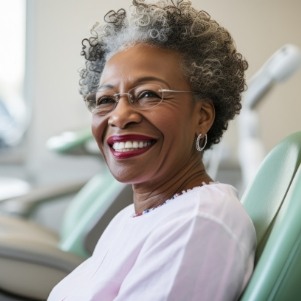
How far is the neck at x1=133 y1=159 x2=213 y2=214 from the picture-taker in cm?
112

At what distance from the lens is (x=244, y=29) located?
3.29 meters

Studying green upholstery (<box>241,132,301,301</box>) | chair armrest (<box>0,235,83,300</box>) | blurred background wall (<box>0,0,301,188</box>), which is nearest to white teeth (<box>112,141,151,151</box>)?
green upholstery (<box>241,132,301,301</box>)

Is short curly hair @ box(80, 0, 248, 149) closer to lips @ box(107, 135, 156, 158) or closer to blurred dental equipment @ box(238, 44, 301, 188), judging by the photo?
lips @ box(107, 135, 156, 158)

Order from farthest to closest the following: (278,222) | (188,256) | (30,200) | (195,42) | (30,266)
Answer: (30,200)
(30,266)
(195,42)
(278,222)
(188,256)

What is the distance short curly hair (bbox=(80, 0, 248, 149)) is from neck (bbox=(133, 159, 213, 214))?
0.11 metres

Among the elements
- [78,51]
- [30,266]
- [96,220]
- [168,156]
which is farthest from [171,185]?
[78,51]

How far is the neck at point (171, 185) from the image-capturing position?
112cm

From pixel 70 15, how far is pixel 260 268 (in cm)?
274

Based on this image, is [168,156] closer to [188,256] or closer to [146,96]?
[146,96]

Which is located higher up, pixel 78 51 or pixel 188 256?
pixel 188 256

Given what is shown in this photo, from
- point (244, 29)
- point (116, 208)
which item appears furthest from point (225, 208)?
point (244, 29)

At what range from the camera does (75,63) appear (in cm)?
345

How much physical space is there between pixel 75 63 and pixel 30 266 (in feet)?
6.18

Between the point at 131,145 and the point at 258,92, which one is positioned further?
the point at 258,92
